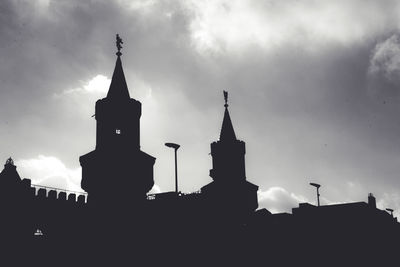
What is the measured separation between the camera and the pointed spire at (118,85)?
32.1 metres

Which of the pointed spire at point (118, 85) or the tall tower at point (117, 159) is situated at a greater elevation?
the pointed spire at point (118, 85)

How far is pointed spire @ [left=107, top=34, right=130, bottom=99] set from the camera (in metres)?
32.1

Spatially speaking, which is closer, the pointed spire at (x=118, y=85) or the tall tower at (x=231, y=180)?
the pointed spire at (x=118, y=85)

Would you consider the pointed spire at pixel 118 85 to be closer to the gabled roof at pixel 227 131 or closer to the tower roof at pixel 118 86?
the tower roof at pixel 118 86

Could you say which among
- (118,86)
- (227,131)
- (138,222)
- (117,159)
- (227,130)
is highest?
(118,86)

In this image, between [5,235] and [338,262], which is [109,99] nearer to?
[5,235]

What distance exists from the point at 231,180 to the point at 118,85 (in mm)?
11655

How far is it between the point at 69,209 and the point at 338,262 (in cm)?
1985

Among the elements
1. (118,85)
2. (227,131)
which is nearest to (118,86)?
(118,85)

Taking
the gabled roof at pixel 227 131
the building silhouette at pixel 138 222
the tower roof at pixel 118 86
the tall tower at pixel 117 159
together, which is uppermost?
the tower roof at pixel 118 86

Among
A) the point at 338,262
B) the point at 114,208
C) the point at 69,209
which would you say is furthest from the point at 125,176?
the point at 338,262

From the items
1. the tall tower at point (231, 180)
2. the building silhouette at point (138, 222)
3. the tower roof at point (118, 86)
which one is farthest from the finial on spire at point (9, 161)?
the tall tower at point (231, 180)

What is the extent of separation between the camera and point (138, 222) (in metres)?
29.1

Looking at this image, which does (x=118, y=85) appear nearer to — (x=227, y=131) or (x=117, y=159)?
(x=117, y=159)
